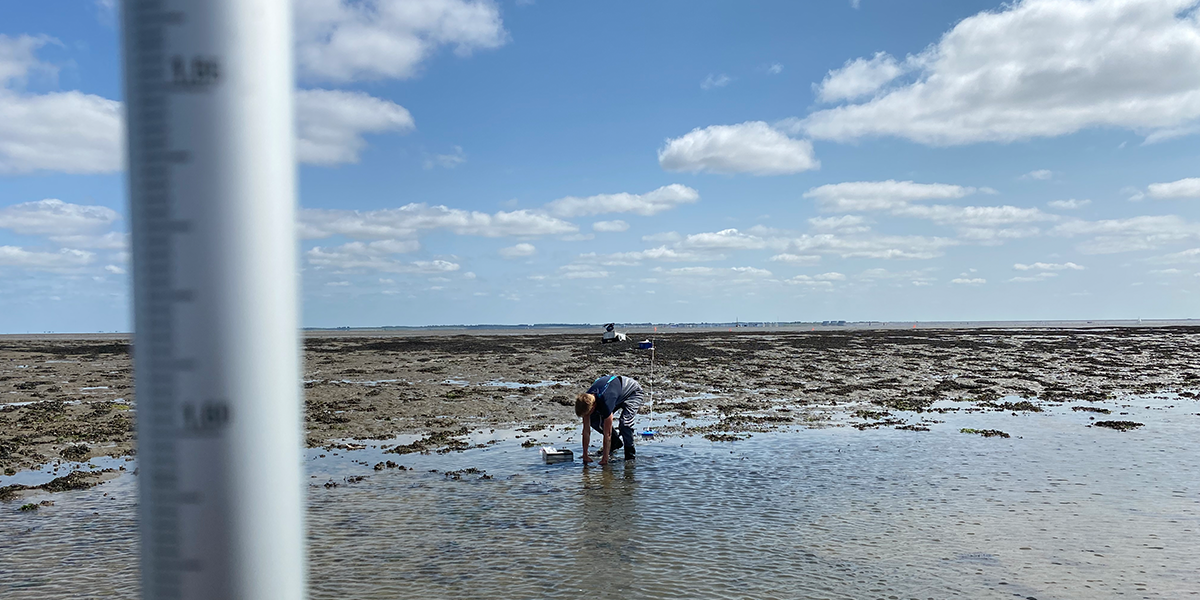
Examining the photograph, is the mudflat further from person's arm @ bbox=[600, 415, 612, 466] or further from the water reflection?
the water reflection

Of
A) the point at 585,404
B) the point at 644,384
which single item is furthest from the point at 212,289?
the point at 644,384

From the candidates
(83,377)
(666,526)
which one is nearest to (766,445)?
(666,526)

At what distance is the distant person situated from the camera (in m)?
13.4

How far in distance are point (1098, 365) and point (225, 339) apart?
4544 centimetres

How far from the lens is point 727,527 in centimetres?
961

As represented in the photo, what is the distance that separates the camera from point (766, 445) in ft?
51.9

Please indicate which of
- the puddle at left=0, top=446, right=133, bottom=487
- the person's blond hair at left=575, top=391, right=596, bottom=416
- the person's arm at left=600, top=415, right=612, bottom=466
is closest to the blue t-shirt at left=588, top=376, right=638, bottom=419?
the person's arm at left=600, top=415, right=612, bottom=466

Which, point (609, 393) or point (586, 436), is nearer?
point (586, 436)

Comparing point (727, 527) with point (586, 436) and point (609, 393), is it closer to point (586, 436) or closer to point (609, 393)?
point (586, 436)

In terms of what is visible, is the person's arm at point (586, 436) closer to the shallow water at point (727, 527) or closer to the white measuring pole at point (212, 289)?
the shallow water at point (727, 527)

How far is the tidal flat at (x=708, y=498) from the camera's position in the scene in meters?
7.80

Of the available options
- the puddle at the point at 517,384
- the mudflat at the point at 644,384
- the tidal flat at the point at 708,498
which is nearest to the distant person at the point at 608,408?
the tidal flat at the point at 708,498

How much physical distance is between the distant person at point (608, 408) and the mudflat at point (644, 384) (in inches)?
148

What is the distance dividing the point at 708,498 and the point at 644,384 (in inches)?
713
